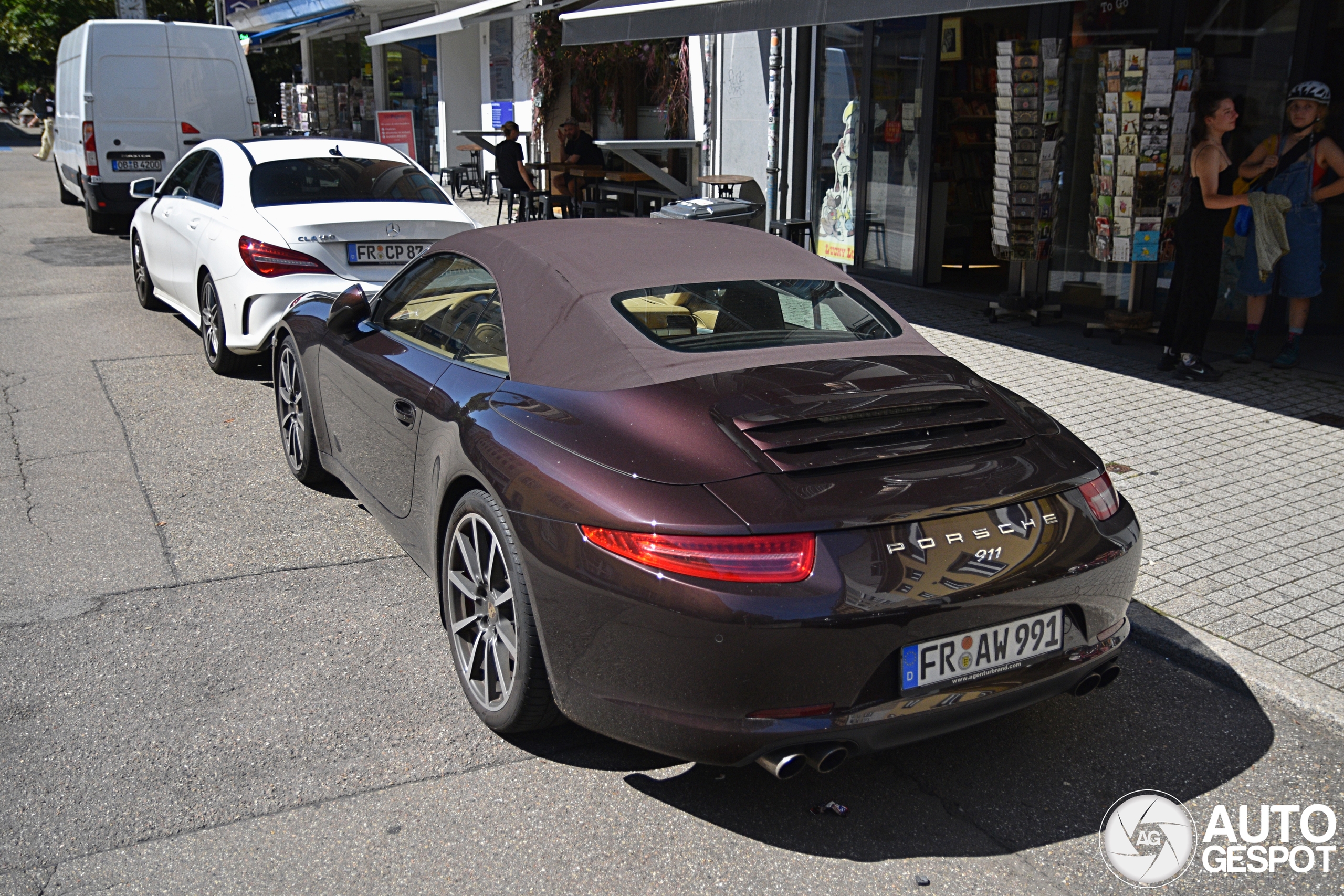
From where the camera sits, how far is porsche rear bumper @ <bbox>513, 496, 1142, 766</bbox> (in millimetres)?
2723

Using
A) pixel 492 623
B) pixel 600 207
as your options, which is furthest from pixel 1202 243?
pixel 600 207

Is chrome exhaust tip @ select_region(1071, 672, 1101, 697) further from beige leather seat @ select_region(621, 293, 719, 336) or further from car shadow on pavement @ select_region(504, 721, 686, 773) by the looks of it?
beige leather seat @ select_region(621, 293, 719, 336)

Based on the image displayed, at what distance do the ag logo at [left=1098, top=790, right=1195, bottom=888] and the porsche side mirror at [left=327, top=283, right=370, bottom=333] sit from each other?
3.38 meters

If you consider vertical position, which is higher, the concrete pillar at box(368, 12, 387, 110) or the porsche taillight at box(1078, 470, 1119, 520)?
the concrete pillar at box(368, 12, 387, 110)

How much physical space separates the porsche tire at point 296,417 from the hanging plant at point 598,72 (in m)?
11.3

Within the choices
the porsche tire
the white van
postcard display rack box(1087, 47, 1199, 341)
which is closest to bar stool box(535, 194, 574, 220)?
the white van

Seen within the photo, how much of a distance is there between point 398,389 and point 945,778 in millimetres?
2281

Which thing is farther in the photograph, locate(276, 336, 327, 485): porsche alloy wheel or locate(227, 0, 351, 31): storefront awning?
locate(227, 0, 351, 31): storefront awning

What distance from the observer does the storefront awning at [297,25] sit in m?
28.5

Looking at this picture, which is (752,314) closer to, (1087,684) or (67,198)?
(1087,684)

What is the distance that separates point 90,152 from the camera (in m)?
14.6

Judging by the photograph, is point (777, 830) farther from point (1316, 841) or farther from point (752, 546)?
point (1316, 841)

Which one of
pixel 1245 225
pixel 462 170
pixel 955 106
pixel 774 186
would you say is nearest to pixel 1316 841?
pixel 1245 225

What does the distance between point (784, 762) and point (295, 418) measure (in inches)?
145
